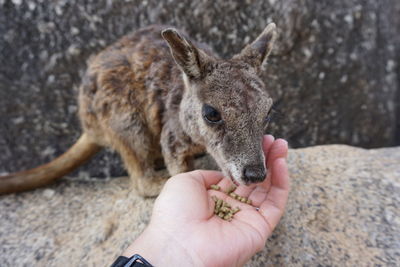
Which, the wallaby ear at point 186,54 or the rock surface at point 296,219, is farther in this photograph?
the rock surface at point 296,219

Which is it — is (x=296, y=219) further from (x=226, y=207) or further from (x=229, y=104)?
(x=229, y=104)

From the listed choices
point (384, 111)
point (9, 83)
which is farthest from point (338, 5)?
point (9, 83)

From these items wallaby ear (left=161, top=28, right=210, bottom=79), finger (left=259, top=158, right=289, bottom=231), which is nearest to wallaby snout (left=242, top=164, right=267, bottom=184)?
finger (left=259, top=158, right=289, bottom=231)

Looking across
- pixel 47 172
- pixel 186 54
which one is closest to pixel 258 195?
pixel 186 54

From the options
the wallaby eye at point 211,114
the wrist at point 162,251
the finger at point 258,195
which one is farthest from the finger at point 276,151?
the wrist at point 162,251

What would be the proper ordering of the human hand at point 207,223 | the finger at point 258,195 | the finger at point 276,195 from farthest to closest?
the finger at point 258,195 → the finger at point 276,195 → the human hand at point 207,223

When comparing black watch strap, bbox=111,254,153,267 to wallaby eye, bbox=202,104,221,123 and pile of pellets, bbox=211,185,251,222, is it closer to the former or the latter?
pile of pellets, bbox=211,185,251,222

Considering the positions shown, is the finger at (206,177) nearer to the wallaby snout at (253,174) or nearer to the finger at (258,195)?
the finger at (258,195)
